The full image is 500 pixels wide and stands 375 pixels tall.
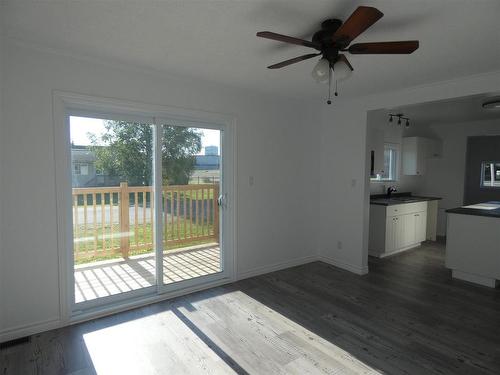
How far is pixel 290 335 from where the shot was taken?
99.3 inches

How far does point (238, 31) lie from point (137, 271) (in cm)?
259

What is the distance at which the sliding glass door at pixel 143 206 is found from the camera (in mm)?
2820


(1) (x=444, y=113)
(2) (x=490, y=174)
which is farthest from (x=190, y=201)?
(2) (x=490, y=174)

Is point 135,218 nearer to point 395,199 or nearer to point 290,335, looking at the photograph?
point 290,335

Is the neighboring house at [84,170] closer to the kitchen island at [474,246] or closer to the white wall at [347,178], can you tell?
the white wall at [347,178]

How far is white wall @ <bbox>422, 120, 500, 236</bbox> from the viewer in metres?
5.83

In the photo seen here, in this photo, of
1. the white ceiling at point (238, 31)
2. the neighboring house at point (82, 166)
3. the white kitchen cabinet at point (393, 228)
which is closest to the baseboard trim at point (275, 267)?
the white kitchen cabinet at point (393, 228)

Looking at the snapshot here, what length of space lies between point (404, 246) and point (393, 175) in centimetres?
150

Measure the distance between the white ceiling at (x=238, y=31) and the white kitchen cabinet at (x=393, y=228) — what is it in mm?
2342

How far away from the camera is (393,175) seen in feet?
19.2

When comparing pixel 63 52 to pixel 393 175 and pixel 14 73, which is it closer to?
pixel 14 73

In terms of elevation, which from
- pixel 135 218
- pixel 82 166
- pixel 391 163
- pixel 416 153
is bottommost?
pixel 135 218

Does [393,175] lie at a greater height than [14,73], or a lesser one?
lesser

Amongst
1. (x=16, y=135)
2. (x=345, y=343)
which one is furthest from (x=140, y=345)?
(x=16, y=135)
